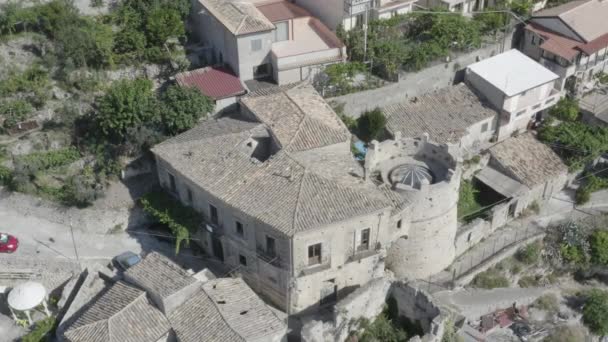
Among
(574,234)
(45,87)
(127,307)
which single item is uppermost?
(45,87)

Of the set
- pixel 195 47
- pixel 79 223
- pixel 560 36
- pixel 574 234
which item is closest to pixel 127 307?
pixel 79 223

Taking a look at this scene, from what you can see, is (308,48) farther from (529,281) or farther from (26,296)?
(26,296)

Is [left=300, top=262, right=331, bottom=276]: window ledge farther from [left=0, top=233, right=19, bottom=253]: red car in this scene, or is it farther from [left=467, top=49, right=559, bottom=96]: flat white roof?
[left=467, top=49, right=559, bottom=96]: flat white roof

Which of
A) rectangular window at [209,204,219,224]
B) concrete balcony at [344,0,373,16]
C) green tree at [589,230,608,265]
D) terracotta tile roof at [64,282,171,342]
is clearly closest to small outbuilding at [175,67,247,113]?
rectangular window at [209,204,219,224]

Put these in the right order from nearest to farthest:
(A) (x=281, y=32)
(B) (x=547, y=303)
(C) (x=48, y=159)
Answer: (B) (x=547, y=303)
(C) (x=48, y=159)
(A) (x=281, y=32)

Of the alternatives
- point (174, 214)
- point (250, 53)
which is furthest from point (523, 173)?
point (174, 214)

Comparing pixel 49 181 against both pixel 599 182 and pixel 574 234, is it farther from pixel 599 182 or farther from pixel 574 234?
pixel 599 182

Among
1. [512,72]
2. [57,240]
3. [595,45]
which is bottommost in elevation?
[57,240]
